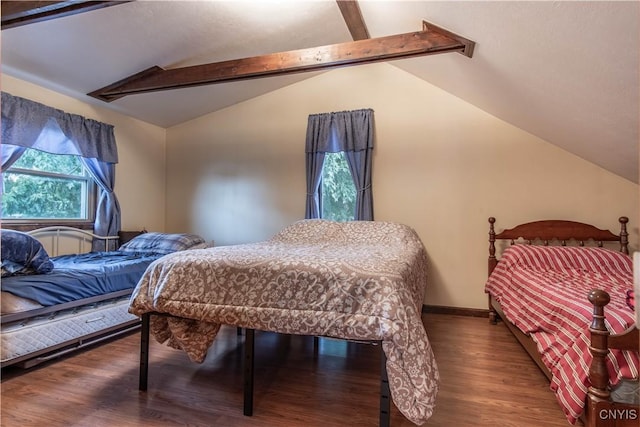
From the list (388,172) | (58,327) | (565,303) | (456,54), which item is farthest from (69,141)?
(565,303)

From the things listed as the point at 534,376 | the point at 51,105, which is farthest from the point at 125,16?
the point at 534,376

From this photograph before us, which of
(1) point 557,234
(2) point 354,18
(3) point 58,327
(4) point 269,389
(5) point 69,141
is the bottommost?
(4) point 269,389

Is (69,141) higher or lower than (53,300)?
higher

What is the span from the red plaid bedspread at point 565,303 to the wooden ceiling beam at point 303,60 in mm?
1737

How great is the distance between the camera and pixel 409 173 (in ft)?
11.4

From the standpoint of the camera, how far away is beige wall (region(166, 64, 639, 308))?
10.1ft

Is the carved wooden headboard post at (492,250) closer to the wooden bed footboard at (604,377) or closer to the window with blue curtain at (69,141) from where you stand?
the wooden bed footboard at (604,377)

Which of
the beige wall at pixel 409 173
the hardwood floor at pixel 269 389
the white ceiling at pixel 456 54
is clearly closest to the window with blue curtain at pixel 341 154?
the beige wall at pixel 409 173

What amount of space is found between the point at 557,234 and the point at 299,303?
9.10ft

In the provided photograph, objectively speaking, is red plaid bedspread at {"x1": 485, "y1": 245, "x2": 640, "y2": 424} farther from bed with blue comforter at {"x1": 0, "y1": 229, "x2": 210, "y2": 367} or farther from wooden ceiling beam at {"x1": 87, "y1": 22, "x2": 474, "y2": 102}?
bed with blue comforter at {"x1": 0, "y1": 229, "x2": 210, "y2": 367}

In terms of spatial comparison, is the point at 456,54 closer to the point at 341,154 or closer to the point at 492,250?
the point at 341,154

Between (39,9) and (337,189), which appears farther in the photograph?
(337,189)

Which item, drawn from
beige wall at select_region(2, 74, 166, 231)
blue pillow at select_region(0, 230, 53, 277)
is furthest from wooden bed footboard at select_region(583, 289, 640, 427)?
beige wall at select_region(2, 74, 166, 231)

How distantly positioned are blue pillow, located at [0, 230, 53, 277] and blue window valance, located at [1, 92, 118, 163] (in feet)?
3.90
